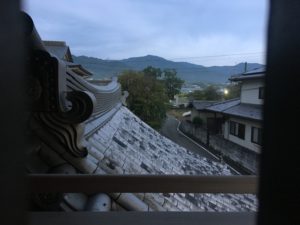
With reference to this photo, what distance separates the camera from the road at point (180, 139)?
12502 millimetres

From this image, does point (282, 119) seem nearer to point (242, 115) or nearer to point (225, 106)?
point (242, 115)

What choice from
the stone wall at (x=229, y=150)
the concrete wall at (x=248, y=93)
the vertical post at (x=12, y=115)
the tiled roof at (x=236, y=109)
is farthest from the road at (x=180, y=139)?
the vertical post at (x=12, y=115)

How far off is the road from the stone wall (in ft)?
1.23

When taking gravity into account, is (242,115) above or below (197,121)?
above

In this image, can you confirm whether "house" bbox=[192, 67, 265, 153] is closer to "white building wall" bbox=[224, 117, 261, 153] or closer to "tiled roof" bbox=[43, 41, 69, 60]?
"white building wall" bbox=[224, 117, 261, 153]

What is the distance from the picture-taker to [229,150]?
37.1 ft

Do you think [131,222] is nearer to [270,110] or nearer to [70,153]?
[70,153]

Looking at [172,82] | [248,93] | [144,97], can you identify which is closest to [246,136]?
[248,93]

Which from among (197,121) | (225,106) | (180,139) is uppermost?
(225,106)

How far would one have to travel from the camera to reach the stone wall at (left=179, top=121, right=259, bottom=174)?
9517 mm

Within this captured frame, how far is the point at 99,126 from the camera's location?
4227 millimetres

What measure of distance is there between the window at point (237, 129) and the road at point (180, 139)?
3.86ft

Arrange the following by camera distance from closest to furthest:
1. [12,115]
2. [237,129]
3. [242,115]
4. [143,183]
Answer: [12,115], [143,183], [242,115], [237,129]

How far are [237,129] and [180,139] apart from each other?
544 centimetres
